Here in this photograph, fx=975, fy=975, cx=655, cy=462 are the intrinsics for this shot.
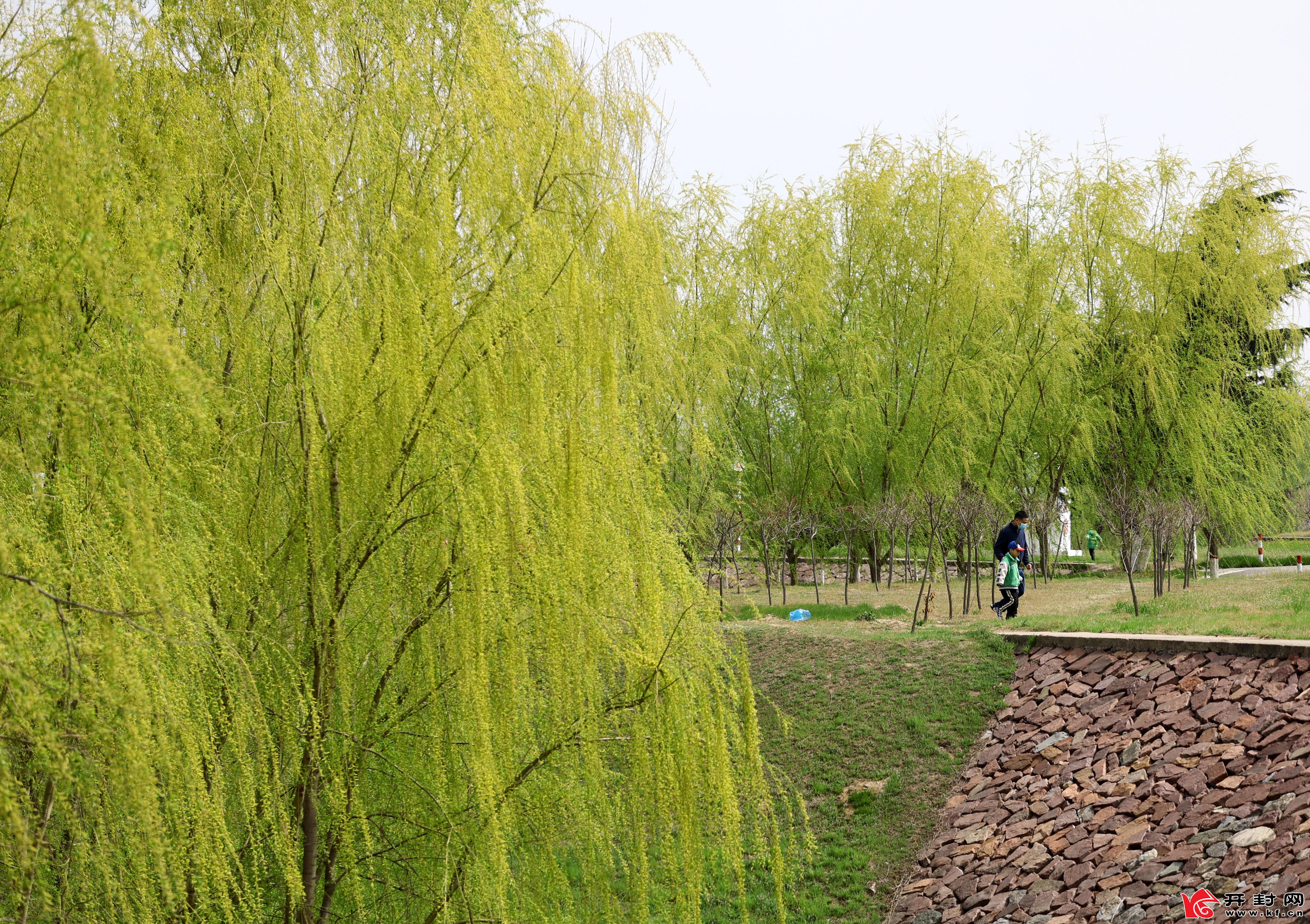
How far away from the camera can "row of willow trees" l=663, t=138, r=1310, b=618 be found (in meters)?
12.4

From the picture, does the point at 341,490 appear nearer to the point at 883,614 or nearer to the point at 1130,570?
the point at 1130,570

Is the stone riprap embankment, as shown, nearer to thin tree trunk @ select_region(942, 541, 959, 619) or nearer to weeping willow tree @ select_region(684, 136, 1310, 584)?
thin tree trunk @ select_region(942, 541, 959, 619)

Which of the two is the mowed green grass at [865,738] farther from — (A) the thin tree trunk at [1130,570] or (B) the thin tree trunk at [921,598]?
(A) the thin tree trunk at [1130,570]

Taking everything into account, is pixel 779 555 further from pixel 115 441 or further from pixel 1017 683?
pixel 115 441

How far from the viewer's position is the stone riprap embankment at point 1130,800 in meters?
5.23

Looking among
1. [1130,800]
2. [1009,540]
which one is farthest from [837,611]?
[1130,800]

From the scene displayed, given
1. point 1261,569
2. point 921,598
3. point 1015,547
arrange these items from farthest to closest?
point 1261,569, point 921,598, point 1015,547

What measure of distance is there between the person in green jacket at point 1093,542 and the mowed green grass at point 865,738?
27.5 feet

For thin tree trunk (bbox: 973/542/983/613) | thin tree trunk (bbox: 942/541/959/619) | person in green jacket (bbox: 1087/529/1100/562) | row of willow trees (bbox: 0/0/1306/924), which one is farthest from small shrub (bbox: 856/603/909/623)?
row of willow trees (bbox: 0/0/1306/924)

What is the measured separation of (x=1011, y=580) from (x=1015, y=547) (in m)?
0.37

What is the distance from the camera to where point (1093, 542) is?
773 inches

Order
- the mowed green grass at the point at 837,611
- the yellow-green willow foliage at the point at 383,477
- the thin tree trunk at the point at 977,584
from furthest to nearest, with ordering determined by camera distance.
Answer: the mowed green grass at the point at 837,611
the thin tree trunk at the point at 977,584
the yellow-green willow foliage at the point at 383,477

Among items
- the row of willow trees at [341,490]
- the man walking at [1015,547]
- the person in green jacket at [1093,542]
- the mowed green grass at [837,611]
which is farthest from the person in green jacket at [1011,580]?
the row of willow trees at [341,490]

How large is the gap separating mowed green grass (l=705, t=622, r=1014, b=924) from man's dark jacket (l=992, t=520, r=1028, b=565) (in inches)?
42.8
